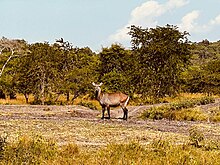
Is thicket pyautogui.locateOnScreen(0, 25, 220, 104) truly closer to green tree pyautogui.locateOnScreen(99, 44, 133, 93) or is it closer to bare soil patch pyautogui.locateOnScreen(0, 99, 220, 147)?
green tree pyautogui.locateOnScreen(99, 44, 133, 93)

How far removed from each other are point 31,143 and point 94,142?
3156 millimetres

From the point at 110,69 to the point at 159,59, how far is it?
417cm

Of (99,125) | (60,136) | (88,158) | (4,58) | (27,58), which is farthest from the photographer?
(4,58)

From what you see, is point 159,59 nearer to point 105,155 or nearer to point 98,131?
point 98,131

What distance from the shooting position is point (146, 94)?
121 feet

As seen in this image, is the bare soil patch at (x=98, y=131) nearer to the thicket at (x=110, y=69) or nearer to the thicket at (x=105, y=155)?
the thicket at (x=105, y=155)

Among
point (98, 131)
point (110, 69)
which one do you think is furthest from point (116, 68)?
point (98, 131)

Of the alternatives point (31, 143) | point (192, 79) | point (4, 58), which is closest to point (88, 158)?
point (31, 143)

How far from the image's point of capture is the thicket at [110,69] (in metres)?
36.2

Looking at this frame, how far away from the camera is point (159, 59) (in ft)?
122

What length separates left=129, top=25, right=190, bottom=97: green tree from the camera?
36531mm

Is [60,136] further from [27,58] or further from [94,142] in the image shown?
[27,58]

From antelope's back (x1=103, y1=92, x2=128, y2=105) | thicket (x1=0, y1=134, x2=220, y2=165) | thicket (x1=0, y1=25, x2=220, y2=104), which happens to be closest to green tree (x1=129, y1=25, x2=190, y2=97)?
thicket (x1=0, y1=25, x2=220, y2=104)

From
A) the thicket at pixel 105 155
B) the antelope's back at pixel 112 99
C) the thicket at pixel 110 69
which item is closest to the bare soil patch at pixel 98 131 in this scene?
the antelope's back at pixel 112 99
